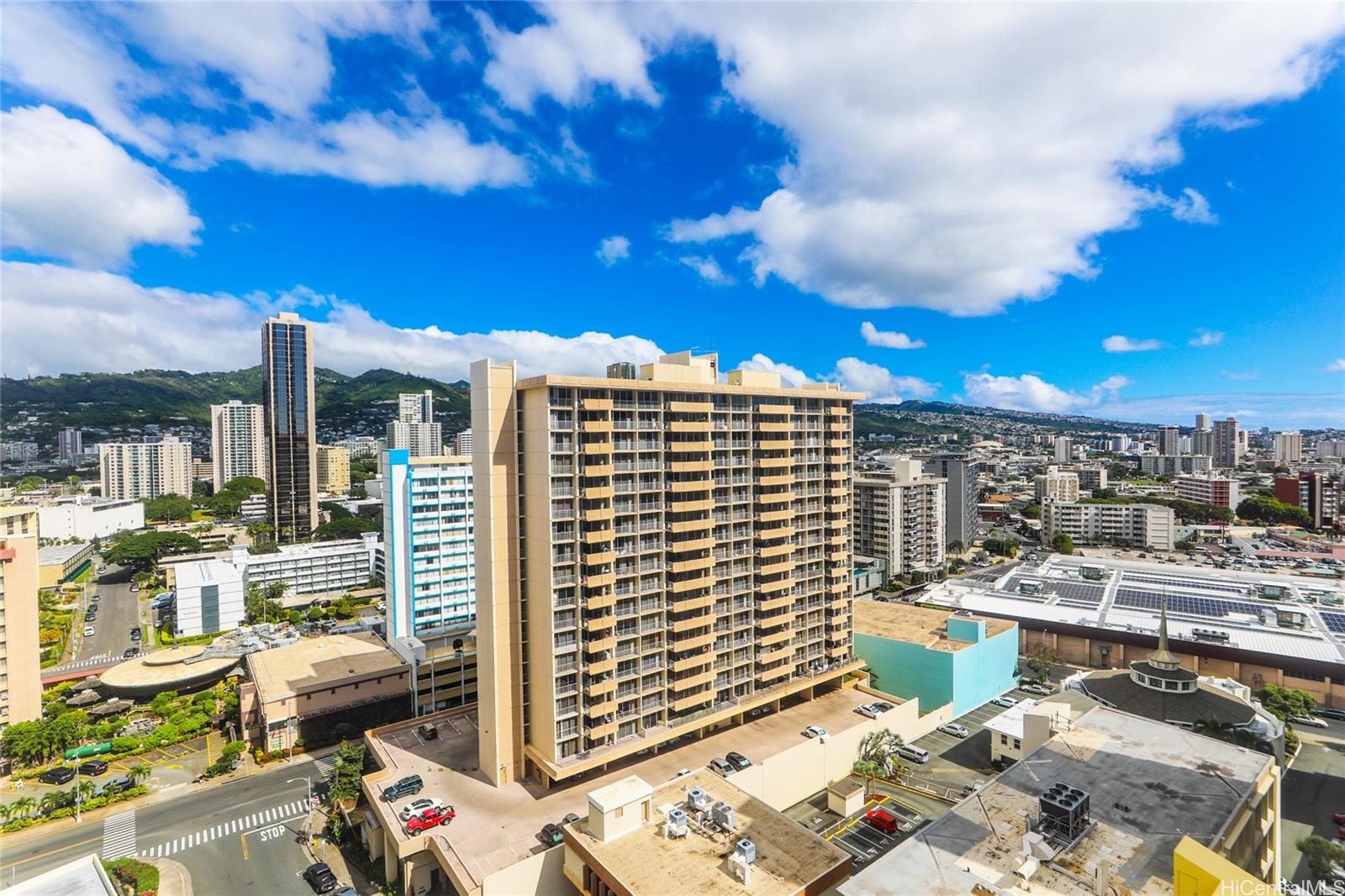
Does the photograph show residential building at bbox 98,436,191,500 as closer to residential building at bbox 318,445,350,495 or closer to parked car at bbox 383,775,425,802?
residential building at bbox 318,445,350,495

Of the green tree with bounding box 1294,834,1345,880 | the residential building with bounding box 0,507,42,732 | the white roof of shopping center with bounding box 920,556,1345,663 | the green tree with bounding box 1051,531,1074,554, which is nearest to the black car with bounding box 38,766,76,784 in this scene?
the residential building with bounding box 0,507,42,732

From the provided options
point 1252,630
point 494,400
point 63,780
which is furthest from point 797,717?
point 63,780

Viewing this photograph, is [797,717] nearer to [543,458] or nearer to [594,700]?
[594,700]

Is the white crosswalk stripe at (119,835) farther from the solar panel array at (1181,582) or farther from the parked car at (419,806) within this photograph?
the solar panel array at (1181,582)

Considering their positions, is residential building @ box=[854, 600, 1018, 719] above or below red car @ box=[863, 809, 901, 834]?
above

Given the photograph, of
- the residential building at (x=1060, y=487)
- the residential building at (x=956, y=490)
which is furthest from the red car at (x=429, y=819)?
the residential building at (x=1060, y=487)

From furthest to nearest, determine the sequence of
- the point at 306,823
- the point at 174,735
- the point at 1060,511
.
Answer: the point at 1060,511 → the point at 174,735 → the point at 306,823
